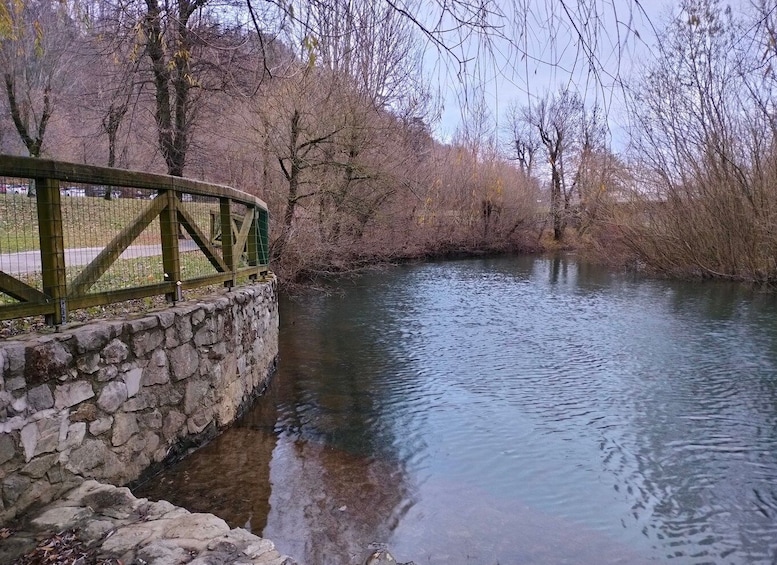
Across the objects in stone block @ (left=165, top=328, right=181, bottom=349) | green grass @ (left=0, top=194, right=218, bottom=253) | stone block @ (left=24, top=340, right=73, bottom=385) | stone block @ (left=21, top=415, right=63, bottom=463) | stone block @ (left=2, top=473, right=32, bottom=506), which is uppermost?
green grass @ (left=0, top=194, right=218, bottom=253)

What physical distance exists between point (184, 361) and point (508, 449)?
10.8 feet

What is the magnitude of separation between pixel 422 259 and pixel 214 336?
2322 cm

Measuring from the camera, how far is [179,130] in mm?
13727

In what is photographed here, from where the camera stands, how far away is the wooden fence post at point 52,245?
11.3ft

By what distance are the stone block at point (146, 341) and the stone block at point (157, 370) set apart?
0.07 metres

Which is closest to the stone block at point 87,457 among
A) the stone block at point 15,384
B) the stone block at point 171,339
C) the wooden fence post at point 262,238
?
the stone block at point 15,384

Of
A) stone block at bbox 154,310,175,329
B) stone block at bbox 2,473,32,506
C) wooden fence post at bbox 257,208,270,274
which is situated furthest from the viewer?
wooden fence post at bbox 257,208,270,274

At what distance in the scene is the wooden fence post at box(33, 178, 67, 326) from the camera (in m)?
3.44

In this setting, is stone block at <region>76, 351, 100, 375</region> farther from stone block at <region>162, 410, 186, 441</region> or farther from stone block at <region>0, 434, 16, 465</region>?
stone block at <region>162, 410, 186, 441</region>

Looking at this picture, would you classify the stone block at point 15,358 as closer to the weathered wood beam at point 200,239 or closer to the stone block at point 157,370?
the stone block at point 157,370

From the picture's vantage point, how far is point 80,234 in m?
4.19

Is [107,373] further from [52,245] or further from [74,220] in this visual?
[74,220]

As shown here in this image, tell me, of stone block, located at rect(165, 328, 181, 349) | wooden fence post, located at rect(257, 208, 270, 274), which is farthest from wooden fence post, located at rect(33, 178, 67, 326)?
wooden fence post, located at rect(257, 208, 270, 274)

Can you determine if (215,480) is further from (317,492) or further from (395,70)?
(395,70)
